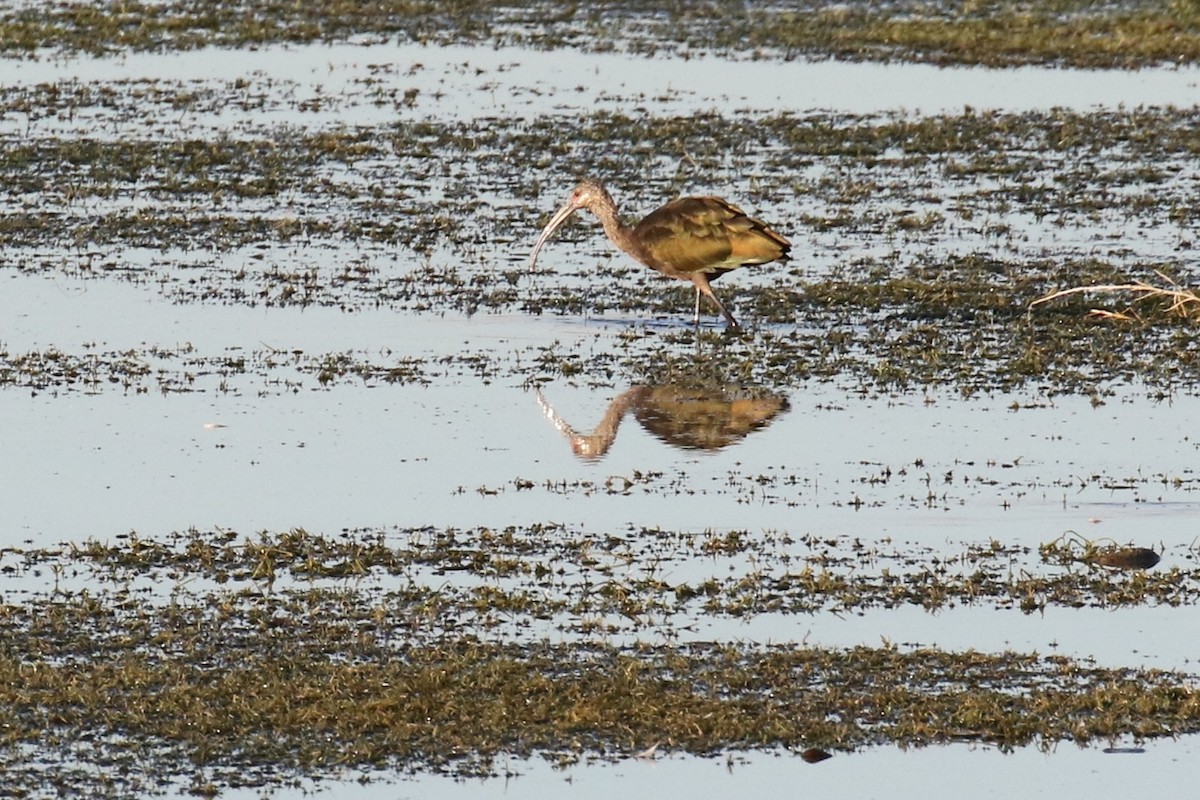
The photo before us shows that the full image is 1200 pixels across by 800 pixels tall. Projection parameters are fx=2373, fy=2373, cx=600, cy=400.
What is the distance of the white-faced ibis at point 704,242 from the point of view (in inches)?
564

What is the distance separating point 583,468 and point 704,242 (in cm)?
374

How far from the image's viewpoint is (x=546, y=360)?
1327cm

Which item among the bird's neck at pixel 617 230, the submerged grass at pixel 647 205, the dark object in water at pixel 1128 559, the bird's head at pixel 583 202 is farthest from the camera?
the bird's head at pixel 583 202

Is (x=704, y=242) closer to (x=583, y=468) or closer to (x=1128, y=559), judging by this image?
(x=583, y=468)

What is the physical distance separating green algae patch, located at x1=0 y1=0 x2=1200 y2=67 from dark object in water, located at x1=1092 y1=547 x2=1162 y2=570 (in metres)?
18.3

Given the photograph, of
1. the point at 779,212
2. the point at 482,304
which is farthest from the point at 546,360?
the point at 779,212

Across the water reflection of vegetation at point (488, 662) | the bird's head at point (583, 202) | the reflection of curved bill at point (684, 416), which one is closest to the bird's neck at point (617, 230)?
the bird's head at point (583, 202)

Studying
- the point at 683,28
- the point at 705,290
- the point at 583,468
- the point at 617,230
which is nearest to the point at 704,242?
the point at 705,290

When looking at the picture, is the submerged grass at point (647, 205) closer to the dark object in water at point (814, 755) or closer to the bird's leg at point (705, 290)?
the bird's leg at point (705, 290)

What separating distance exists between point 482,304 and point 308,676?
7383mm

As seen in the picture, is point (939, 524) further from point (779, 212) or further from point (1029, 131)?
point (1029, 131)

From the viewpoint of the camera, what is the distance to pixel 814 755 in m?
7.11

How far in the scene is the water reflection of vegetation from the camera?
712 cm

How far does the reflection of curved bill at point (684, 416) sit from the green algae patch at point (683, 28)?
50.3 ft
